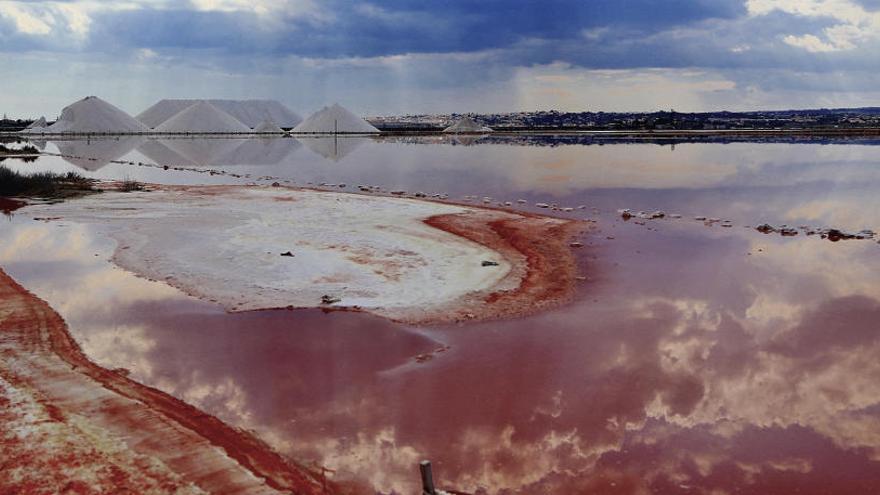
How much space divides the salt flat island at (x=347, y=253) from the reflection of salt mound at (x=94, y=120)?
261ft

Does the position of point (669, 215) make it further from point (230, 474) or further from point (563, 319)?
point (230, 474)

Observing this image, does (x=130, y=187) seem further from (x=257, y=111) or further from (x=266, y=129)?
(x=257, y=111)

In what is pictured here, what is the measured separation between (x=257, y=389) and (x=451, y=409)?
2.40 m

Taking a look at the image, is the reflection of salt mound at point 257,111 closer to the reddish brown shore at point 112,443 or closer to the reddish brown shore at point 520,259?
the reddish brown shore at point 520,259

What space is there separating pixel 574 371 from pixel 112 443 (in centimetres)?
538

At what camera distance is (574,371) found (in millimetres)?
8828

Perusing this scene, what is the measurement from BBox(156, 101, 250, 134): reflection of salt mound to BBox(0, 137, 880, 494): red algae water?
83195 millimetres

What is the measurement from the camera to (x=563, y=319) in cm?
1076

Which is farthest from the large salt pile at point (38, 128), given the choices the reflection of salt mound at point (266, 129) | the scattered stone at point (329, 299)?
the scattered stone at point (329, 299)

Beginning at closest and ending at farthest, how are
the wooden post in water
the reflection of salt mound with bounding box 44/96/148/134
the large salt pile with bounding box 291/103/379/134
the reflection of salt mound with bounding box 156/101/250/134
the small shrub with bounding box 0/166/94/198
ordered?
the wooden post in water → the small shrub with bounding box 0/166/94/198 → the reflection of salt mound with bounding box 44/96/148/134 → the reflection of salt mound with bounding box 156/101/250/134 → the large salt pile with bounding box 291/103/379/134

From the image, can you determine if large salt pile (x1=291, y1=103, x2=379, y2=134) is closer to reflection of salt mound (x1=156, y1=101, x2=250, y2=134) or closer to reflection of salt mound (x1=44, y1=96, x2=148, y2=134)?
reflection of salt mound (x1=156, y1=101, x2=250, y2=134)

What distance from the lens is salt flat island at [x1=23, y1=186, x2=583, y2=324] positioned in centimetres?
1154

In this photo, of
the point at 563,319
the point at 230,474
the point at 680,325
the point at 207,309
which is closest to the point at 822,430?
the point at 680,325

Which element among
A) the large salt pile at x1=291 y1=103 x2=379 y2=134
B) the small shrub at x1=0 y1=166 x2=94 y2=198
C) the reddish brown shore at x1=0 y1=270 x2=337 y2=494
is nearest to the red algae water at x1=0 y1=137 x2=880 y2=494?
the reddish brown shore at x1=0 y1=270 x2=337 y2=494
